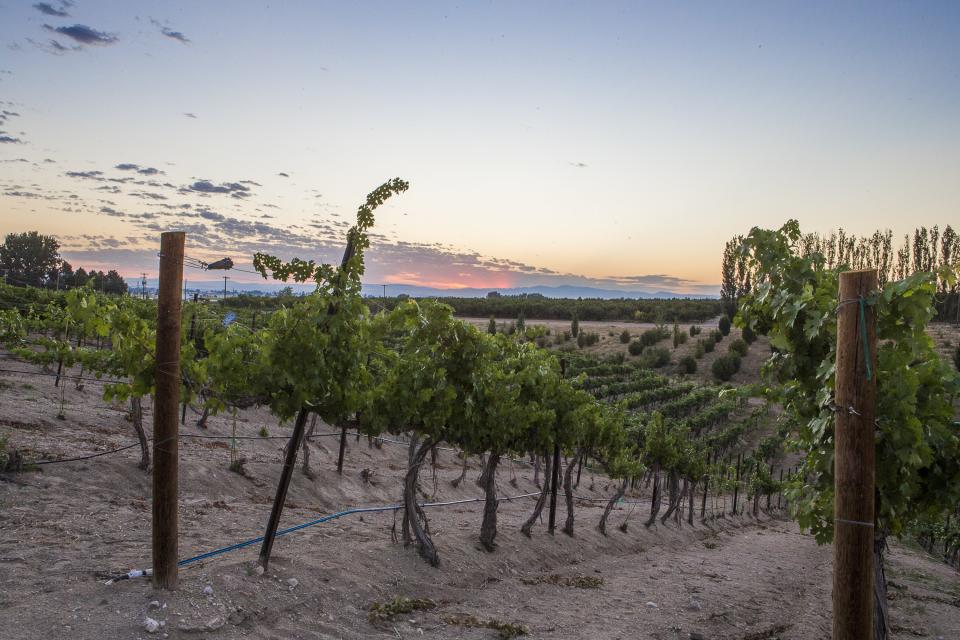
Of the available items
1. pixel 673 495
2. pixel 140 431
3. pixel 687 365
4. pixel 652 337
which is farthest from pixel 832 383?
pixel 652 337

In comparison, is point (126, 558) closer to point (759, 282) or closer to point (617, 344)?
point (759, 282)

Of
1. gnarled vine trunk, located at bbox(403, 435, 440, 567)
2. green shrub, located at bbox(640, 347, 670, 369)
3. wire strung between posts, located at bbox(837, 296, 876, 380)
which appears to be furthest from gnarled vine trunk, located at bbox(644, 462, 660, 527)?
green shrub, located at bbox(640, 347, 670, 369)

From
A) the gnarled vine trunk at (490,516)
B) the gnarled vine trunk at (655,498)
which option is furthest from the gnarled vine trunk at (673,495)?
the gnarled vine trunk at (490,516)

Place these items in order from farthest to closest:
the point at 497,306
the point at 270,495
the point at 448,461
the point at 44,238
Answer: the point at 497,306, the point at 44,238, the point at 448,461, the point at 270,495

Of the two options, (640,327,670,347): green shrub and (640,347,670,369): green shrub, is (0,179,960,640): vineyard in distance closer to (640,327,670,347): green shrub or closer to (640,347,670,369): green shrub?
(640,347,670,369): green shrub

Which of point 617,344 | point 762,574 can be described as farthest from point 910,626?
point 617,344

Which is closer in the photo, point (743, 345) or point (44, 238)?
point (743, 345)

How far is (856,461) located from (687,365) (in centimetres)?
4647

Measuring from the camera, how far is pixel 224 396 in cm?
646

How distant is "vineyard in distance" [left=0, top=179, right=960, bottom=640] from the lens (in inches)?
189

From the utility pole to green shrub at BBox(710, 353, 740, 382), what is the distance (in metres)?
43.6

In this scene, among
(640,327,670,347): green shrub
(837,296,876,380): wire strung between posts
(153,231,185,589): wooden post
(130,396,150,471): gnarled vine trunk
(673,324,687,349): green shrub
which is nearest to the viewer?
(837,296,876,380): wire strung between posts

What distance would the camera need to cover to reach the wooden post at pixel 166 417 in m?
5.34

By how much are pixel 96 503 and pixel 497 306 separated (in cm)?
8835
